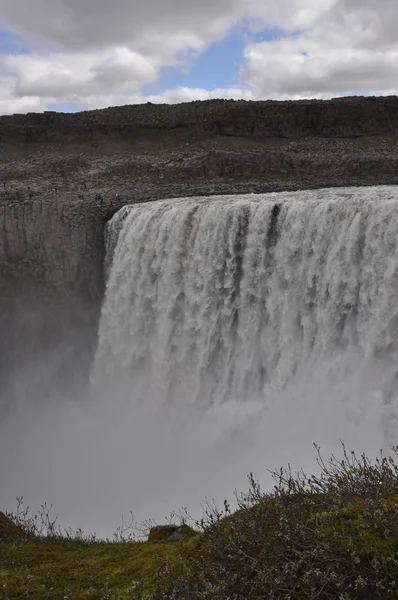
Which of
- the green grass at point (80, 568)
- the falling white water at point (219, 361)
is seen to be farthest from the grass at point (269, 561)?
the falling white water at point (219, 361)

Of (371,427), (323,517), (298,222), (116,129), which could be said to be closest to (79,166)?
(116,129)

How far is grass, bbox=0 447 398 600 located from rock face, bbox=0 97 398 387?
20.4 metres

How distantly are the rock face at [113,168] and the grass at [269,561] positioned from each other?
20428 millimetres

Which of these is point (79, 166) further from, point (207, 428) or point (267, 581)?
point (267, 581)

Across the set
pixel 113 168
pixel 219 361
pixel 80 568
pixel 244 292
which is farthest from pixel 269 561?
pixel 113 168

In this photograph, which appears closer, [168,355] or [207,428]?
[207,428]

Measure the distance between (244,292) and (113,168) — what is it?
1757 cm

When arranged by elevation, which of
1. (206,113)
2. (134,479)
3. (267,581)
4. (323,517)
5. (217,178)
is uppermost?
(206,113)

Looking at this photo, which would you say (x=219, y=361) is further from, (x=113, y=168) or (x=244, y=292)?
(x=113, y=168)

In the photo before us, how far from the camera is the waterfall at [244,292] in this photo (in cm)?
1711

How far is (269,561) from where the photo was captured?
16.4 feet

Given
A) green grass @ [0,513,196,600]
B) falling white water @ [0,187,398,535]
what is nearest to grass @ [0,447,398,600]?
green grass @ [0,513,196,600]

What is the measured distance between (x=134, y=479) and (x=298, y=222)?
9.97m

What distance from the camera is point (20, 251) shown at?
26.7 metres
